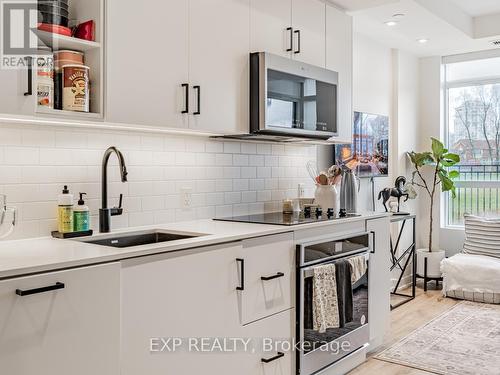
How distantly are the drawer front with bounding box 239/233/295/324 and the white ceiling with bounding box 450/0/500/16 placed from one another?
3088 millimetres

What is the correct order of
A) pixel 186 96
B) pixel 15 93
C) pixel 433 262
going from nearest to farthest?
pixel 15 93 < pixel 186 96 < pixel 433 262

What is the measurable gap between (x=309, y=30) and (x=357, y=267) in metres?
1.53

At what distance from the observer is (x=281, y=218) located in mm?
2916

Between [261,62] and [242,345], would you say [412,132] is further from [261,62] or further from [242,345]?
[242,345]

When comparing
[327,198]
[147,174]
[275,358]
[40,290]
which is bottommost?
[275,358]

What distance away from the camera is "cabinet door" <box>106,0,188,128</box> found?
2047 mm

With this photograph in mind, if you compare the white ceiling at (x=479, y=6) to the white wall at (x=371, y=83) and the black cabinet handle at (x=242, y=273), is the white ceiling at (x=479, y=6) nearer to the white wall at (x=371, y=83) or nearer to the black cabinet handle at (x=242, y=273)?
the white wall at (x=371, y=83)

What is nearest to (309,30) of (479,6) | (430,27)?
(430,27)

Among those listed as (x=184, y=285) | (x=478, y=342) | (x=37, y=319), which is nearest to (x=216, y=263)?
(x=184, y=285)

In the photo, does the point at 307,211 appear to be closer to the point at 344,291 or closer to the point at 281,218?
the point at 281,218

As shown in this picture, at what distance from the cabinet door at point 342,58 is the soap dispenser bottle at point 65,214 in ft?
6.44

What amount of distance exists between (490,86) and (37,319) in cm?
525

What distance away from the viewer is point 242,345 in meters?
2.25

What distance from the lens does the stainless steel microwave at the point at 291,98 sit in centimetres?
270
